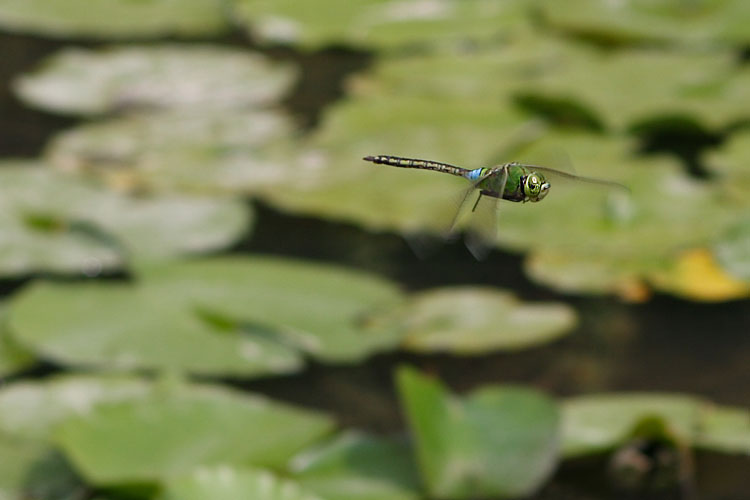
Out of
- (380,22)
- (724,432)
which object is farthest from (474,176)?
(380,22)

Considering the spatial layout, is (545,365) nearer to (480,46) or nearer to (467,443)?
(467,443)

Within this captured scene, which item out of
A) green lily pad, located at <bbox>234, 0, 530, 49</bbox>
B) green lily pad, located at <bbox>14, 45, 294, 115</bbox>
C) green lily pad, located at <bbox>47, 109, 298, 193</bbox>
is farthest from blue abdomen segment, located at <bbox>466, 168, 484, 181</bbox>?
green lily pad, located at <bbox>234, 0, 530, 49</bbox>

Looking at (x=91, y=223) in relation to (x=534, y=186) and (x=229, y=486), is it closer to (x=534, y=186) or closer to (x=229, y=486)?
(x=229, y=486)

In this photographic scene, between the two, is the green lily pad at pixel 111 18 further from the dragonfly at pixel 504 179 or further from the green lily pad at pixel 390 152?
the dragonfly at pixel 504 179

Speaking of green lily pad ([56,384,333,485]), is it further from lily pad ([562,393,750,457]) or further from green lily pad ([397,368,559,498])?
lily pad ([562,393,750,457])

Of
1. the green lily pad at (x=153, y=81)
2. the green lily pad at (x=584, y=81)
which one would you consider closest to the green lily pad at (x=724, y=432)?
the green lily pad at (x=584, y=81)

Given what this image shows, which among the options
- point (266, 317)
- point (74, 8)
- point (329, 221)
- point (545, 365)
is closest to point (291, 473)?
point (266, 317)

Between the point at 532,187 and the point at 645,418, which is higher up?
the point at 532,187
